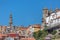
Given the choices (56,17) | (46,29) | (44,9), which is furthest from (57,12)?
(44,9)

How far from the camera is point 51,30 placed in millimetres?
50594

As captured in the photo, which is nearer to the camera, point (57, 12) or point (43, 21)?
point (57, 12)

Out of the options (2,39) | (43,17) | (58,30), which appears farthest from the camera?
(43,17)

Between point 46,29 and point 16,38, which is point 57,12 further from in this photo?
point 16,38

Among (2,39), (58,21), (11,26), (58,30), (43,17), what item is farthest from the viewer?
(11,26)

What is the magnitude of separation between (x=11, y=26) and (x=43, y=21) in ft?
49.9

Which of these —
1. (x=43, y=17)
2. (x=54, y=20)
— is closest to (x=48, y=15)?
(x=43, y=17)

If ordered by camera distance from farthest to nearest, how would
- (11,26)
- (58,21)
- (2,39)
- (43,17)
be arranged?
1. (11,26)
2. (43,17)
3. (2,39)
4. (58,21)

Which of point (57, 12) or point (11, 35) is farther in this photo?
point (11, 35)

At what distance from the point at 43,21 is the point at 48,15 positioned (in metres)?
1.69

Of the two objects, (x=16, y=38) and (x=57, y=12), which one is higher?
(x=57, y=12)

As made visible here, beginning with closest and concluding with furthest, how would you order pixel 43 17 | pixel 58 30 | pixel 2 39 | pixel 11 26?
pixel 58 30
pixel 2 39
pixel 43 17
pixel 11 26

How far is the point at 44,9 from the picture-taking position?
62.0 m

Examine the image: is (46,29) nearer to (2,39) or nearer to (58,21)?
(58,21)
